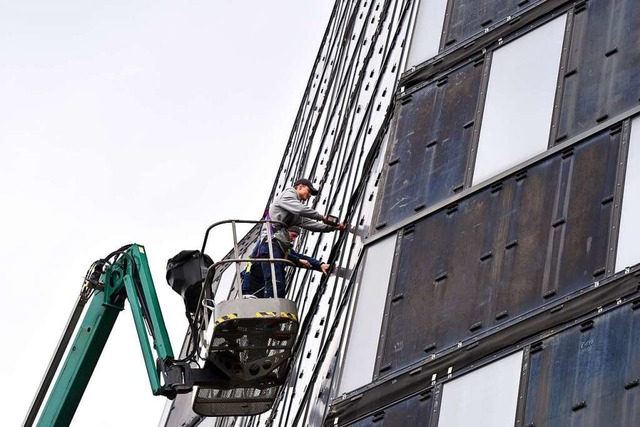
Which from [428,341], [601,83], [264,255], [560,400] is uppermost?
[601,83]

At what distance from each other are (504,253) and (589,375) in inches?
124

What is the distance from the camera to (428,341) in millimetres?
23797

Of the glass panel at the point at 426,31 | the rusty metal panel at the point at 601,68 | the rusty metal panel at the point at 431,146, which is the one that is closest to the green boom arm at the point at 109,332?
Answer: the rusty metal panel at the point at 431,146

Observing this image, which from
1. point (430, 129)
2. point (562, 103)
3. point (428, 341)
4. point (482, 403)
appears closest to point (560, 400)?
point (482, 403)

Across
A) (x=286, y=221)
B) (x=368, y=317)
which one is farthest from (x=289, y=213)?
(x=368, y=317)

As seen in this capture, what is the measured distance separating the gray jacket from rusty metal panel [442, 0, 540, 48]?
3.55 metres

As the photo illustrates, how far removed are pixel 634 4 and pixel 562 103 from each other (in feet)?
5.79

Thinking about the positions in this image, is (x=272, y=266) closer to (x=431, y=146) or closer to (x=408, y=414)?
(x=431, y=146)

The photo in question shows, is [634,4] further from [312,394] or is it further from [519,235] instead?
[312,394]

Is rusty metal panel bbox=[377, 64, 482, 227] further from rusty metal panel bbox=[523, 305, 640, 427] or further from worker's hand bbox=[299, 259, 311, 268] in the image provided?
rusty metal panel bbox=[523, 305, 640, 427]

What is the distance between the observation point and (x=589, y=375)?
828 inches

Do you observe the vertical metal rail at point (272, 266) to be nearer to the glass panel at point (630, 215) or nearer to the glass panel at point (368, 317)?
the glass panel at point (368, 317)

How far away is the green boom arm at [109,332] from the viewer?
27.4m

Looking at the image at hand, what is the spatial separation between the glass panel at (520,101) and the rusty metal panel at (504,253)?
503 mm
